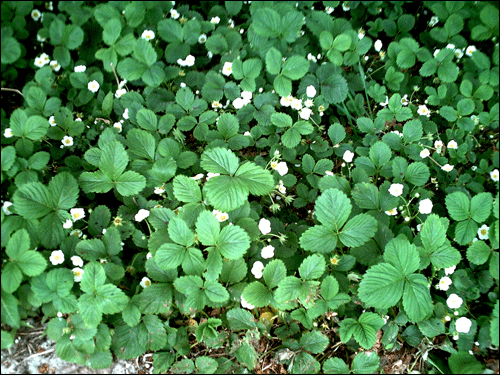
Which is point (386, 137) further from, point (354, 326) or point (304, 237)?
point (354, 326)

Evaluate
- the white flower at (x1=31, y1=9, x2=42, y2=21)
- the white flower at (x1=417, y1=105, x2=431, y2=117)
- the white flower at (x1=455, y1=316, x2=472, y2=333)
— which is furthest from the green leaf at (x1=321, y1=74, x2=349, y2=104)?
the white flower at (x1=31, y1=9, x2=42, y2=21)

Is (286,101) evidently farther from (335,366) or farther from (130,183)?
(335,366)

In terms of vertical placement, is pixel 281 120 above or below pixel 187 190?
above

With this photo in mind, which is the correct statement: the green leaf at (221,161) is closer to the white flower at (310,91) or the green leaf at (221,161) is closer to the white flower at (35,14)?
the white flower at (310,91)

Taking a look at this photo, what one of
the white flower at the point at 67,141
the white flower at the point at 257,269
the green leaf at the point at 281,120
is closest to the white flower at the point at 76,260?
the white flower at the point at 67,141

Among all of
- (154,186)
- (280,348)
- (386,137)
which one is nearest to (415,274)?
(280,348)

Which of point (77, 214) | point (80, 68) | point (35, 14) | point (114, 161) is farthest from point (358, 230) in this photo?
point (35, 14)
